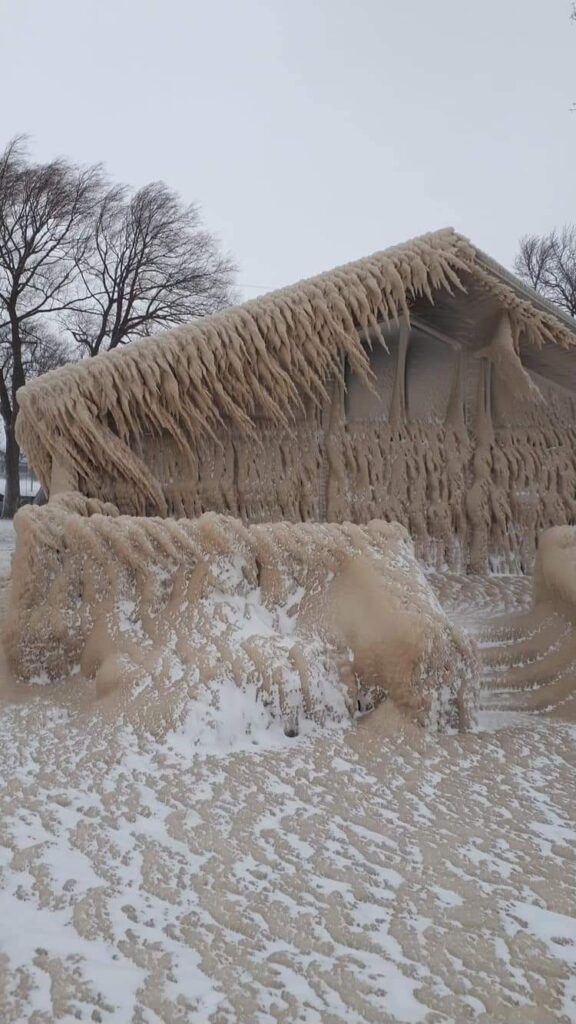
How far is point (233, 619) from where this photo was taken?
211 cm

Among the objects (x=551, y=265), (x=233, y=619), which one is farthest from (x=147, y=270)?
(x=233, y=619)

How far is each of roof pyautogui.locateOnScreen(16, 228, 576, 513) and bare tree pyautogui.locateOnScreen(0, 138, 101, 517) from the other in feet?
47.6

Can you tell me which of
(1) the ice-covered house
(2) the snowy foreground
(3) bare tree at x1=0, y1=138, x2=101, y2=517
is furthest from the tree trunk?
(2) the snowy foreground

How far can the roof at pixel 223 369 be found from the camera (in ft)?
9.91

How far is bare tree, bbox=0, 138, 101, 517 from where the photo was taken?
16672 mm

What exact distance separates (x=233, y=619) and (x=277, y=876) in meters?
0.89

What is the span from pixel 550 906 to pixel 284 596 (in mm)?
1164

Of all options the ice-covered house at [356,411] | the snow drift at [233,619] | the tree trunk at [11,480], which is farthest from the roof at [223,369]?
the tree trunk at [11,480]

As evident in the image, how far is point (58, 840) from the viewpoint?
135 cm

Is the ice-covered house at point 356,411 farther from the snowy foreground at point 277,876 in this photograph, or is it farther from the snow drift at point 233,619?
the snowy foreground at point 277,876

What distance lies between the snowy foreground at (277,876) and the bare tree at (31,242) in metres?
16.1

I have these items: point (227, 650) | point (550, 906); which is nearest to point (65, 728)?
point (227, 650)

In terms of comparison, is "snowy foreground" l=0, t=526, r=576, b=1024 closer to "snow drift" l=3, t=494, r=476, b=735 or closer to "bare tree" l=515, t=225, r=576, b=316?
"snow drift" l=3, t=494, r=476, b=735

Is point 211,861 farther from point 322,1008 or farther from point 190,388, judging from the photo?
point 190,388
